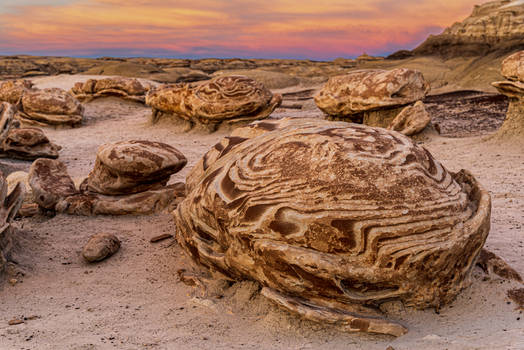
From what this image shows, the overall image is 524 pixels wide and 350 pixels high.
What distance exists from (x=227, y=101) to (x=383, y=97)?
9.86 ft

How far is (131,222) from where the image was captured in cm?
412

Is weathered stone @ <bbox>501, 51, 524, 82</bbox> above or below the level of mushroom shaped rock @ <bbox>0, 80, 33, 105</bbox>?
above

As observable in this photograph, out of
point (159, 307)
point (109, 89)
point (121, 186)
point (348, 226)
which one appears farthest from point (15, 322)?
point (109, 89)

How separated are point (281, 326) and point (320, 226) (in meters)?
0.60

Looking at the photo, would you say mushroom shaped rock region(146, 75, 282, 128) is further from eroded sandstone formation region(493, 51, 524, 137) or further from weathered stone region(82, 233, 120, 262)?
weathered stone region(82, 233, 120, 262)

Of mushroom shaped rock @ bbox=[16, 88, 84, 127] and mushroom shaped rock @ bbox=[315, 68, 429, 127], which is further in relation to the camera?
mushroom shaped rock @ bbox=[16, 88, 84, 127]

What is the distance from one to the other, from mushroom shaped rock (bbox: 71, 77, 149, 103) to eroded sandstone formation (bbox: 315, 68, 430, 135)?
649 centimetres

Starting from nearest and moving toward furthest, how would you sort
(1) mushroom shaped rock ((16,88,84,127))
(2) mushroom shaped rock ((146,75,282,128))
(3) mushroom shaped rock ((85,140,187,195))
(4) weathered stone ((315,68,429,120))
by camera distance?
(3) mushroom shaped rock ((85,140,187,195)), (4) weathered stone ((315,68,429,120)), (2) mushroom shaped rock ((146,75,282,128)), (1) mushroom shaped rock ((16,88,84,127))

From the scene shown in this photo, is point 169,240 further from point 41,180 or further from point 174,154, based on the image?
point 41,180

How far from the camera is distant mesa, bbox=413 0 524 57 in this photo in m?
19.6

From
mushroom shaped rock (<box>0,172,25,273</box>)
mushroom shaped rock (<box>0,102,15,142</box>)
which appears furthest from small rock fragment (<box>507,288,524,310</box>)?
mushroom shaped rock (<box>0,102,15,142</box>)

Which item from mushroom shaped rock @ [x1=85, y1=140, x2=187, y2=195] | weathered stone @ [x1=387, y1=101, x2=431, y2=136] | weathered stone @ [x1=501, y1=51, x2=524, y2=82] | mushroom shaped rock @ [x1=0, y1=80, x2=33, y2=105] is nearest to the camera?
mushroom shaped rock @ [x1=85, y1=140, x2=187, y2=195]

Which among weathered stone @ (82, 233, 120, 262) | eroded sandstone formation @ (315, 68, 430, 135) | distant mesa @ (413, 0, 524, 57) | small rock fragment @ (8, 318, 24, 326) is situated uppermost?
distant mesa @ (413, 0, 524, 57)

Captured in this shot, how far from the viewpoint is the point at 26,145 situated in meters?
6.98
